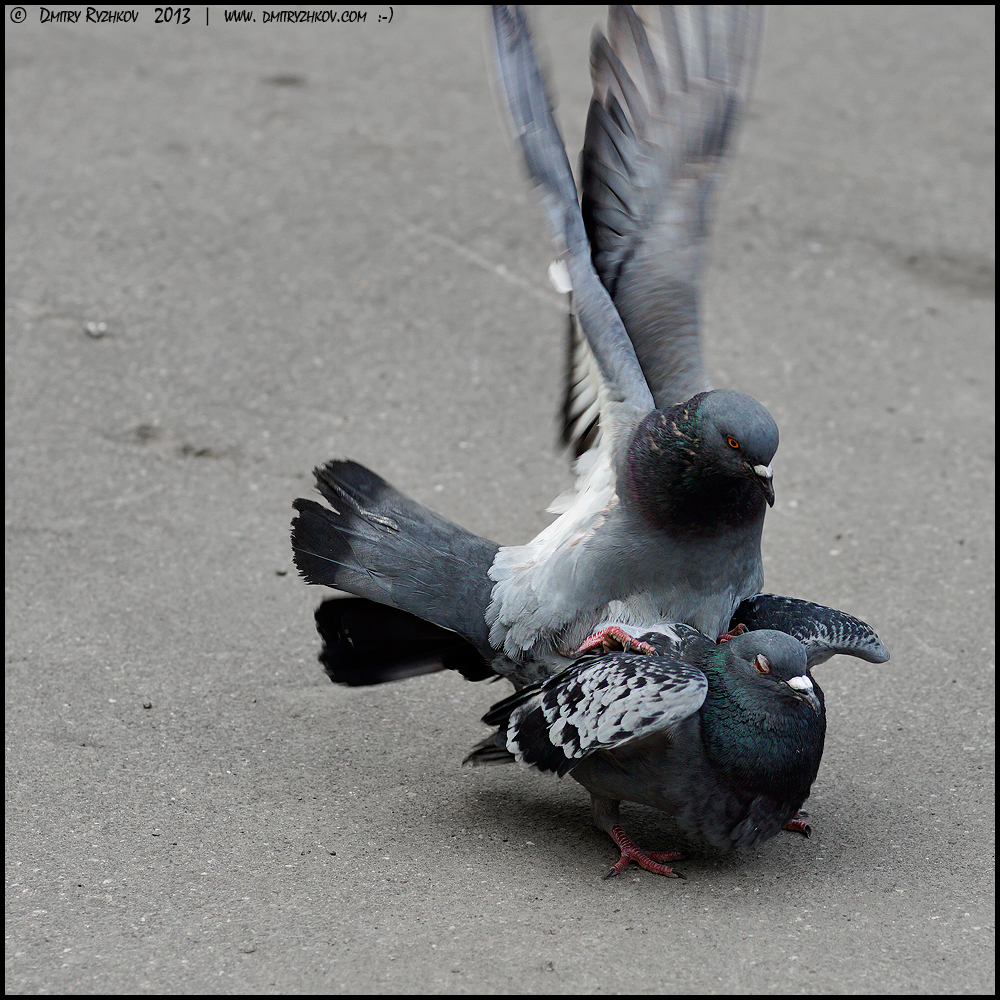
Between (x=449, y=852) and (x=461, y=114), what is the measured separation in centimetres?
635

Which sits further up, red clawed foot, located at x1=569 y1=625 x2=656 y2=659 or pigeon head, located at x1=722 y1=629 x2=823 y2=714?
pigeon head, located at x1=722 y1=629 x2=823 y2=714

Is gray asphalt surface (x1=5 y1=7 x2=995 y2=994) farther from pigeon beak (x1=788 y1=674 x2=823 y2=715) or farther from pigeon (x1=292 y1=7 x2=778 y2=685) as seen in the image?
pigeon (x1=292 y1=7 x2=778 y2=685)

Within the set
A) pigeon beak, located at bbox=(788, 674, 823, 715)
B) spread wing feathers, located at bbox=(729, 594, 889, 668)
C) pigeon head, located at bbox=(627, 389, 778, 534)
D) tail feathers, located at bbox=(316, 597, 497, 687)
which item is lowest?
tail feathers, located at bbox=(316, 597, 497, 687)

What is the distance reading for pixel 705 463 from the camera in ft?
12.5

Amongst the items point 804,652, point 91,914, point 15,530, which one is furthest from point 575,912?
point 15,530

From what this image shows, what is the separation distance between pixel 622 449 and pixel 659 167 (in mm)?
1134

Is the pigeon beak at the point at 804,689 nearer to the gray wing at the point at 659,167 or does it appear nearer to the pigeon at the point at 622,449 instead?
the pigeon at the point at 622,449

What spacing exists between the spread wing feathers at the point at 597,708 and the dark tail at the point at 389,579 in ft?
1.64

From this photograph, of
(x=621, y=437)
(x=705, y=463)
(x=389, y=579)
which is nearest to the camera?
(x=705, y=463)

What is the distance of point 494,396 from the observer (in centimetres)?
680

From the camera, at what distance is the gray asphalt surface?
352cm

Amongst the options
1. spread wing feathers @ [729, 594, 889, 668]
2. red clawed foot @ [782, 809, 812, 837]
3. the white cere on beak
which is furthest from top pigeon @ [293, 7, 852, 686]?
red clawed foot @ [782, 809, 812, 837]

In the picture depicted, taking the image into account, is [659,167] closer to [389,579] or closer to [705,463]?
[705,463]

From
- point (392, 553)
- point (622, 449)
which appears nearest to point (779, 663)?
point (622, 449)
